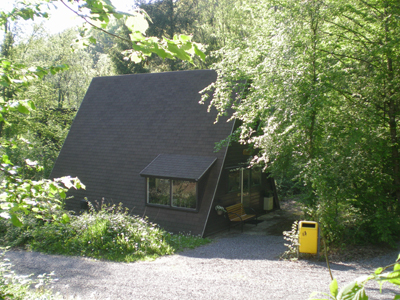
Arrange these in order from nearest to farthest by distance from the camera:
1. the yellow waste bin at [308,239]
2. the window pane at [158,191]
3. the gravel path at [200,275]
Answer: the gravel path at [200,275], the yellow waste bin at [308,239], the window pane at [158,191]

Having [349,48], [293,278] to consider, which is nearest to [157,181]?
[293,278]

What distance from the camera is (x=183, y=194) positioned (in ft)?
38.8

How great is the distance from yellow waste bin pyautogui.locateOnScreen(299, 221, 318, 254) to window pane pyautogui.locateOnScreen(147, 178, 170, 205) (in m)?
5.27

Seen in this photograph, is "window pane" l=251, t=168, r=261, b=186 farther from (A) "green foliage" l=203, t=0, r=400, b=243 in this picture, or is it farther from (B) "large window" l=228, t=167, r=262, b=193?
(A) "green foliage" l=203, t=0, r=400, b=243

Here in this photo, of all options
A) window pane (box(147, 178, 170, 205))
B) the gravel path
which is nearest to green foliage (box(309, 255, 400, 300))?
the gravel path

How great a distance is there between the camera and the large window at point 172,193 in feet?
38.4

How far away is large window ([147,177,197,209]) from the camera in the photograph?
11.7 meters

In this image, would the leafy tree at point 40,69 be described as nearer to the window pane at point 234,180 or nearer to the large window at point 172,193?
the large window at point 172,193

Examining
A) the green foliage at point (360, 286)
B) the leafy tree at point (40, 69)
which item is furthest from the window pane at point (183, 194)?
the green foliage at point (360, 286)

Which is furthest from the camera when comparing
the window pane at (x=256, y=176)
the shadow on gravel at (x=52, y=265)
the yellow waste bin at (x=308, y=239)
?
the window pane at (x=256, y=176)

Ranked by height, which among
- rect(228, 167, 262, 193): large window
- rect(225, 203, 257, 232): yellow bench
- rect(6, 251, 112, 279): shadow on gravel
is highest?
rect(228, 167, 262, 193): large window

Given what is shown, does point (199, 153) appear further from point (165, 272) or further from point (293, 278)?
→ point (293, 278)

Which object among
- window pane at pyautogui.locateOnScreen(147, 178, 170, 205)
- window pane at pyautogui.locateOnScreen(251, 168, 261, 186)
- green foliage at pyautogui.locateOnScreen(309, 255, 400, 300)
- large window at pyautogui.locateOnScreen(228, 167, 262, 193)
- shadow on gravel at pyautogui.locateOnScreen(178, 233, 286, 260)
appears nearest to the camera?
green foliage at pyautogui.locateOnScreen(309, 255, 400, 300)

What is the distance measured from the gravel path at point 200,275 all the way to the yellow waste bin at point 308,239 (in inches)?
12.0
